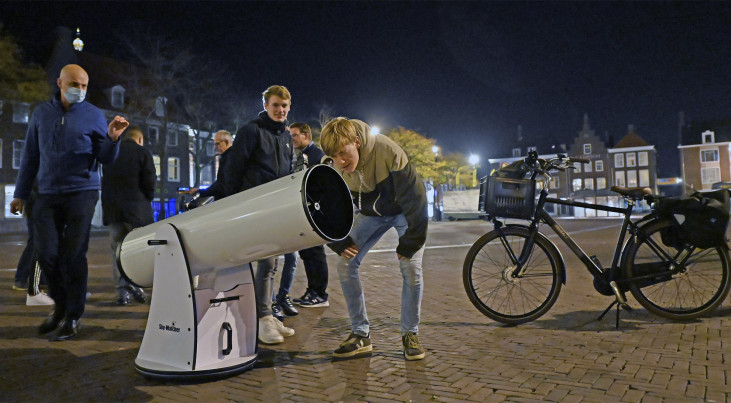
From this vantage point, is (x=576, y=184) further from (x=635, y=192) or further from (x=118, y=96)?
(x=635, y=192)

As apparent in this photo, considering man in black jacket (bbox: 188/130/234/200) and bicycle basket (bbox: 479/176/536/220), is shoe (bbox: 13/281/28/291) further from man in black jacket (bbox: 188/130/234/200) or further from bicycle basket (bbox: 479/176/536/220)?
bicycle basket (bbox: 479/176/536/220)

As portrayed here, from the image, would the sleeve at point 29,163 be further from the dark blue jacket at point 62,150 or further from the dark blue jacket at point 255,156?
→ the dark blue jacket at point 255,156

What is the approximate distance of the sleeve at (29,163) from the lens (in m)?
4.76

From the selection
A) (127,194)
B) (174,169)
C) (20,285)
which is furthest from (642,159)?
(20,285)

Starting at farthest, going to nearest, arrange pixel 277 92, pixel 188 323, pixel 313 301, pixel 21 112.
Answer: pixel 21 112 < pixel 313 301 < pixel 277 92 < pixel 188 323

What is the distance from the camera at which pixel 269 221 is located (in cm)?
293

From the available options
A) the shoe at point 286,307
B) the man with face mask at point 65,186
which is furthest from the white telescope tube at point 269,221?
the shoe at point 286,307

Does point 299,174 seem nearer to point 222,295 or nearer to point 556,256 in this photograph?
point 222,295

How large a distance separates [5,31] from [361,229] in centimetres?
3244

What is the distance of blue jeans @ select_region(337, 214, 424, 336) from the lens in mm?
3859

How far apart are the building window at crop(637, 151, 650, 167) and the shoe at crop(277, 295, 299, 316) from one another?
68.1 meters

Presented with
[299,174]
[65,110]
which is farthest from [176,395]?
[65,110]

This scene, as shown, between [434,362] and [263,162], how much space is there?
2063 millimetres

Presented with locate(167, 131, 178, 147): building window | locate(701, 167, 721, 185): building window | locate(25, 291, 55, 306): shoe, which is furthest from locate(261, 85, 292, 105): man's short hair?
locate(701, 167, 721, 185): building window
